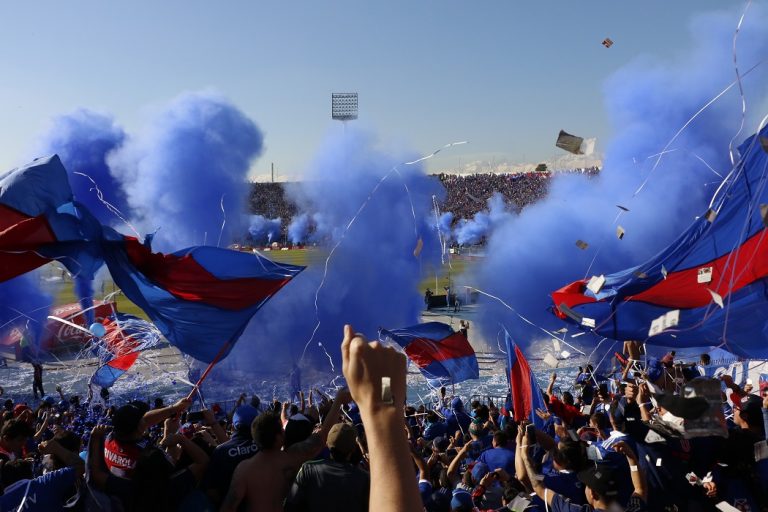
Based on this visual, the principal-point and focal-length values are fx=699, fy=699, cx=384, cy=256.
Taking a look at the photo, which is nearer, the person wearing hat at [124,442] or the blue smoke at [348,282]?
the person wearing hat at [124,442]

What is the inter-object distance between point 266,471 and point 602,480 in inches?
53.3

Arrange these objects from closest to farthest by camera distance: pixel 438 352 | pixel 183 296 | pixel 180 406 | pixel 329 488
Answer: pixel 329 488, pixel 180 406, pixel 183 296, pixel 438 352

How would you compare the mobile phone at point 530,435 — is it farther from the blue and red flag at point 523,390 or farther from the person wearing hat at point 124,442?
the blue and red flag at point 523,390

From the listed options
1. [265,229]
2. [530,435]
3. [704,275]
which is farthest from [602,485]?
[265,229]

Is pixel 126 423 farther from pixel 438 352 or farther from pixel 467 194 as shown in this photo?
pixel 467 194

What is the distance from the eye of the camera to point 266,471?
2893mm

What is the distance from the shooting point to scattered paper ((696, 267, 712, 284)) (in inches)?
249

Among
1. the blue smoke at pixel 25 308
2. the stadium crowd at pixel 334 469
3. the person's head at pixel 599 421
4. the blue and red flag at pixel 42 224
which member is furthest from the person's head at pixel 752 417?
the blue smoke at pixel 25 308

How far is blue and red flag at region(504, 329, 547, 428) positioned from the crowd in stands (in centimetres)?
4476

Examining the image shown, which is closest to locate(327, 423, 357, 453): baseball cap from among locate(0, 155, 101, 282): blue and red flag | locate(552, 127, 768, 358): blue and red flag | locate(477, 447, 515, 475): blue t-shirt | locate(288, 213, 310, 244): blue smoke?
locate(477, 447, 515, 475): blue t-shirt

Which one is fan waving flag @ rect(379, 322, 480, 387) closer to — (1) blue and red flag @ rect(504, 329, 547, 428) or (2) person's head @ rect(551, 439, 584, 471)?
(1) blue and red flag @ rect(504, 329, 547, 428)

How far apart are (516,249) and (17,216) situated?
12.6 m

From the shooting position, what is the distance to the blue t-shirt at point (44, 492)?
9.86 ft

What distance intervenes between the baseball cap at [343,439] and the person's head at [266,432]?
27cm
